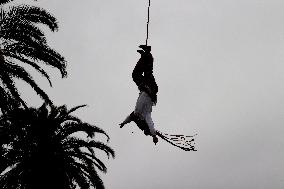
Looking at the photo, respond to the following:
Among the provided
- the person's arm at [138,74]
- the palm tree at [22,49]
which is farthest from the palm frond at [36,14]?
the person's arm at [138,74]

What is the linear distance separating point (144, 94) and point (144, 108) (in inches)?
9.4

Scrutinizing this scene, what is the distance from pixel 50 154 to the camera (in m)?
17.7

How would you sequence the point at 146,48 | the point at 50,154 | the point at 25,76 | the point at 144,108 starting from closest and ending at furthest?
the point at 146,48 → the point at 144,108 → the point at 25,76 → the point at 50,154

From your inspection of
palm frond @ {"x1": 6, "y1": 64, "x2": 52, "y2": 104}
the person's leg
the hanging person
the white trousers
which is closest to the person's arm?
the hanging person

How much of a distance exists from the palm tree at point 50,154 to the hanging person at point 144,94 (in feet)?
27.5

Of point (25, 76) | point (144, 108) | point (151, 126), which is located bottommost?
point (151, 126)

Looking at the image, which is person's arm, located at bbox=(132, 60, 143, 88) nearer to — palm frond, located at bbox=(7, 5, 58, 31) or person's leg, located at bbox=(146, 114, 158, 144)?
person's leg, located at bbox=(146, 114, 158, 144)

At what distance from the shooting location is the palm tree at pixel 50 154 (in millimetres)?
16891

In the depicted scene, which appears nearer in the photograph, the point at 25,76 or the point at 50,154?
the point at 25,76

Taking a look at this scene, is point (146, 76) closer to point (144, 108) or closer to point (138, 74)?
point (138, 74)

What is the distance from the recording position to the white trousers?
794cm

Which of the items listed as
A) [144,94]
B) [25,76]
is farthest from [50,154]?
[144,94]

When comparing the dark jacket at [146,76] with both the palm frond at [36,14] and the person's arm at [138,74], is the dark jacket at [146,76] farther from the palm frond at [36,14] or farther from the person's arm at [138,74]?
the palm frond at [36,14]

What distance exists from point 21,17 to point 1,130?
13.4 feet
